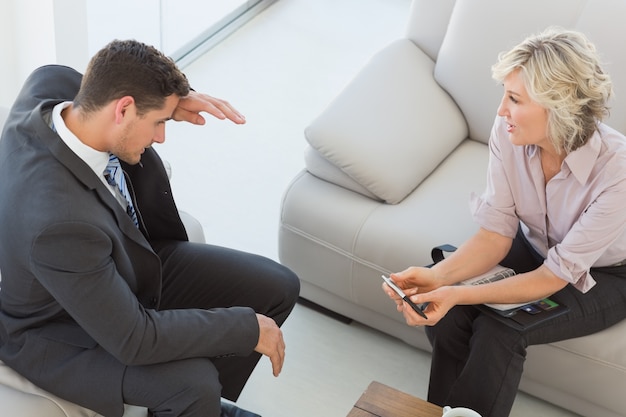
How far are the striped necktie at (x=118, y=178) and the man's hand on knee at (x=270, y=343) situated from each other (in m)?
0.39

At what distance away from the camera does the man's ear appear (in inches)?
71.2

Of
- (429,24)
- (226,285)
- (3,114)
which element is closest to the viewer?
Answer: (226,285)

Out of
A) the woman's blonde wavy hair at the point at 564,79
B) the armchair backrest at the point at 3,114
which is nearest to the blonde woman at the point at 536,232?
the woman's blonde wavy hair at the point at 564,79

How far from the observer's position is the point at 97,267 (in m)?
1.77

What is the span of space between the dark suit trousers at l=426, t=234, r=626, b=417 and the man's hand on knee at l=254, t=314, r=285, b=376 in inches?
18.5

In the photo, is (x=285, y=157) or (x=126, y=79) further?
(x=285, y=157)

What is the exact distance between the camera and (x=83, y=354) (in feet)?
6.32

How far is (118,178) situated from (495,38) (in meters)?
1.24

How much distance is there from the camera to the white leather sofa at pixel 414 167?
2.44 m

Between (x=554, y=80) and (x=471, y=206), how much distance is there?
1.57 feet

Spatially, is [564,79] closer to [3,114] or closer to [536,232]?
[536,232]

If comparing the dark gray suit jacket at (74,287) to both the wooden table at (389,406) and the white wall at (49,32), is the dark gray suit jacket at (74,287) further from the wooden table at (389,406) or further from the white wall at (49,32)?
the white wall at (49,32)

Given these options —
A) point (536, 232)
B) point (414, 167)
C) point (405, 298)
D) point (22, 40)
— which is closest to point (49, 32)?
point (22, 40)

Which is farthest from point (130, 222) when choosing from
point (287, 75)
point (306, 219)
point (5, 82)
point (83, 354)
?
point (287, 75)
